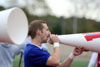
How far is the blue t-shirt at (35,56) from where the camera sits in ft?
9.44

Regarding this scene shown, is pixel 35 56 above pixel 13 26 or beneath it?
beneath

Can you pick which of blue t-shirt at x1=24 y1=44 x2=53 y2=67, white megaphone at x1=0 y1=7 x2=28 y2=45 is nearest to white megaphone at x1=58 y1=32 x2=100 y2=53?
blue t-shirt at x1=24 y1=44 x2=53 y2=67

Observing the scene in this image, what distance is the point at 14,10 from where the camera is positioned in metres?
2.54

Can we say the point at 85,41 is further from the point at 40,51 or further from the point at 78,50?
the point at 40,51

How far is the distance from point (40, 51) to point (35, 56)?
0.28 ft

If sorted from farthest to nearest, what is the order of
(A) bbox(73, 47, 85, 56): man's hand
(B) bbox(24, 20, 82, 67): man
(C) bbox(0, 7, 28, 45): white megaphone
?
(A) bbox(73, 47, 85, 56): man's hand
(B) bbox(24, 20, 82, 67): man
(C) bbox(0, 7, 28, 45): white megaphone

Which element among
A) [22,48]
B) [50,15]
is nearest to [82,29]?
[50,15]

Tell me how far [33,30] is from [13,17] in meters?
0.51

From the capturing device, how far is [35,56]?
2.92 m

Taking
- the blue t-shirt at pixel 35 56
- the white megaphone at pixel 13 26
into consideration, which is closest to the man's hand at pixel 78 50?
the blue t-shirt at pixel 35 56

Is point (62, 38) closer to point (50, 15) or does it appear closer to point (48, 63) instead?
point (48, 63)

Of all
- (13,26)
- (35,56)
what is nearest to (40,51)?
(35,56)

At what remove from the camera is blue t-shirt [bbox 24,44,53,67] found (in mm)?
2877

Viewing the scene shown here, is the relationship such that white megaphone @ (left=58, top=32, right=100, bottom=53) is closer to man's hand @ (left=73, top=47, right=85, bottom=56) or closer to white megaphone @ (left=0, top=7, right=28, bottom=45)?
man's hand @ (left=73, top=47, right=85, bottom=56)
